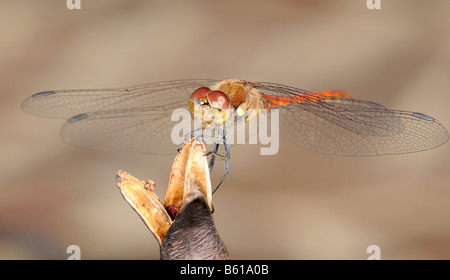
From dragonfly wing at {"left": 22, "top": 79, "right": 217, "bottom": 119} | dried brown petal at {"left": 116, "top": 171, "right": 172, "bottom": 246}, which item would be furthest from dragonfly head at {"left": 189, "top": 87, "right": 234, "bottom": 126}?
dried brown petal at {"left": 116, "top": 171, "right": 172, "bottom": 246}

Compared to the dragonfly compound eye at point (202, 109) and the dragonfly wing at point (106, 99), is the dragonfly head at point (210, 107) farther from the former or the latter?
the dragonfly wing at point (106, 99)

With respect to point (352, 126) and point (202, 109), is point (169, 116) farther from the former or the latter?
point (352, 126)

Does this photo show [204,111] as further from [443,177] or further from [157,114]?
[443,177]

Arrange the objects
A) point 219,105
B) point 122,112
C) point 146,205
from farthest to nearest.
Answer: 1. point 122,112
2. point 219,105
3. point 146,205

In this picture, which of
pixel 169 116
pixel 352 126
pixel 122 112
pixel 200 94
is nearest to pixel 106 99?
pixel 122 112

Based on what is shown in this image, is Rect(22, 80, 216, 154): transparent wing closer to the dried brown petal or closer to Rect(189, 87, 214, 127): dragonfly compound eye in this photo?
Rect(189, 87, 214, 127): dragonfly compound eye

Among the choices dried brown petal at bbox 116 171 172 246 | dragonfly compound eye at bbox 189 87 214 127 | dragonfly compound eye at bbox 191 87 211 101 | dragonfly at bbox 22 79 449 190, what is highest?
dragonfly at bbox 22 79 449 190
